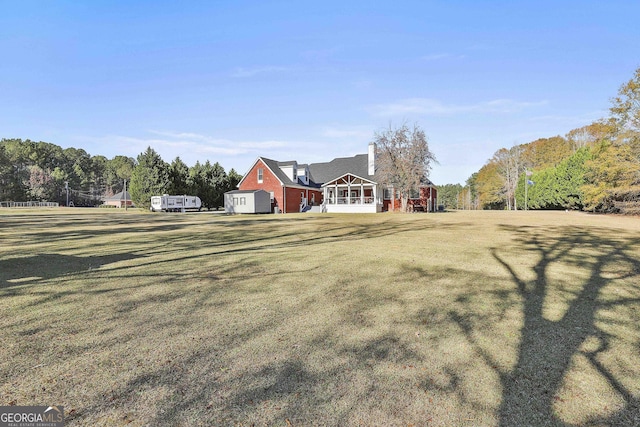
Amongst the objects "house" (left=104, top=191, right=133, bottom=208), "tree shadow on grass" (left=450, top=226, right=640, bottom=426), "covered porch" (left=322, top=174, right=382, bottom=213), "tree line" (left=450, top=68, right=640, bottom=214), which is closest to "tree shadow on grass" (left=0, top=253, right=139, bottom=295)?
"tree shadow on grass" (left=450, top=226, right=640, bottom=426)

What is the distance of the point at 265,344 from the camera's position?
11.7 ft

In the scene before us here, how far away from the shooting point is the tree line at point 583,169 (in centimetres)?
2630

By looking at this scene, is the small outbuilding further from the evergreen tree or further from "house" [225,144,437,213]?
the evergreen tree

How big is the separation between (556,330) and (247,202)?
33904 millimetres

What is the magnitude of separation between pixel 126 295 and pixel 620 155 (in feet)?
122

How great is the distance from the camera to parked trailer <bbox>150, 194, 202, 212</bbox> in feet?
133

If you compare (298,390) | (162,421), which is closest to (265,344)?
(298,390)

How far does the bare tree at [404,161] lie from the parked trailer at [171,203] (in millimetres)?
27394

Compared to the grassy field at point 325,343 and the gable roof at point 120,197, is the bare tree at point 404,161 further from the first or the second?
the gable roof at point 120,197

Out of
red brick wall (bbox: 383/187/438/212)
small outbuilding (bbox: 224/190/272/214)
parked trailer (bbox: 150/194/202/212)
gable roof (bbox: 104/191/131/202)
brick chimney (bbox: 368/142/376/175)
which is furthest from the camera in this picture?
gable roof (bbox: 104/191/131/202)

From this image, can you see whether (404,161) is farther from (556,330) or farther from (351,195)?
(556,330)

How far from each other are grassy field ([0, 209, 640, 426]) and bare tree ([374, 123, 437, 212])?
28.1 m

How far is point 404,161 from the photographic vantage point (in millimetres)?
34688

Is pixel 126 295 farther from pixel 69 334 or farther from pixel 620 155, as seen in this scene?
pixel 620 155
